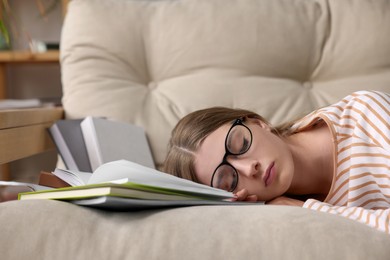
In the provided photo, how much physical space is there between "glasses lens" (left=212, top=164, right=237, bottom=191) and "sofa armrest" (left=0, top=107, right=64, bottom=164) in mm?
485

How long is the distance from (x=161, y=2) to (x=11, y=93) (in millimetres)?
1142

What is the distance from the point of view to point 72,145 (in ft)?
4.85

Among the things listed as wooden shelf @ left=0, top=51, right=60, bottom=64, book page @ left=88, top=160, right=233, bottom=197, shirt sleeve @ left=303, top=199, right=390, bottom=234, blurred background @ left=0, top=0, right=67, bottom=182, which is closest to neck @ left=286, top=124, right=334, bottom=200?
shirt sleeve @ left=303, top=199, right=390, bottom=234

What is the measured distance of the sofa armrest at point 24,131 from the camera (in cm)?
129

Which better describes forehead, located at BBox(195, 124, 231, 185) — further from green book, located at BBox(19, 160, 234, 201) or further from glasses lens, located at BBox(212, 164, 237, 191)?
green book, located at BBox(19, 160, 234, 201)

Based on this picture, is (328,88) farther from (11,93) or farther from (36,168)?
(11,93)

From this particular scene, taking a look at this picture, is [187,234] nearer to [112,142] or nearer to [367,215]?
[367,215]

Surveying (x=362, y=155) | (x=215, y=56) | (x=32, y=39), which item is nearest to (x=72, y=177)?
(x=362, y=155)

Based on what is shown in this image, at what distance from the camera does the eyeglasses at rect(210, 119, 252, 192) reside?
1105mm

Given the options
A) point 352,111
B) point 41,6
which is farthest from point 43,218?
point 41,6

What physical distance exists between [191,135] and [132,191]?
402 millimetres

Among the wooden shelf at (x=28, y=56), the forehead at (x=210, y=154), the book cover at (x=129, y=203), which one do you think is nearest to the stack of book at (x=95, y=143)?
the forehead at (x=210, y=154)

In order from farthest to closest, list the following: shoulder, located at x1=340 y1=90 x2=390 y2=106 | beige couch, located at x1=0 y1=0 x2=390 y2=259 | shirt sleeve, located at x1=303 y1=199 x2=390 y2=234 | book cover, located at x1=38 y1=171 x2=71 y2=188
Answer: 1. beige couch, located at x1=0 y1=0 x2=390 y2=259
2. shoulder, located at x1=340 y1=90 x2=390 y2=106
3. book cover, located at x1=38 y1=171 x2=71 y2=188
4. shirt sleeve, located at x1=303 y1=199 x2=390 y2=234

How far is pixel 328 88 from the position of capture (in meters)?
1.63
